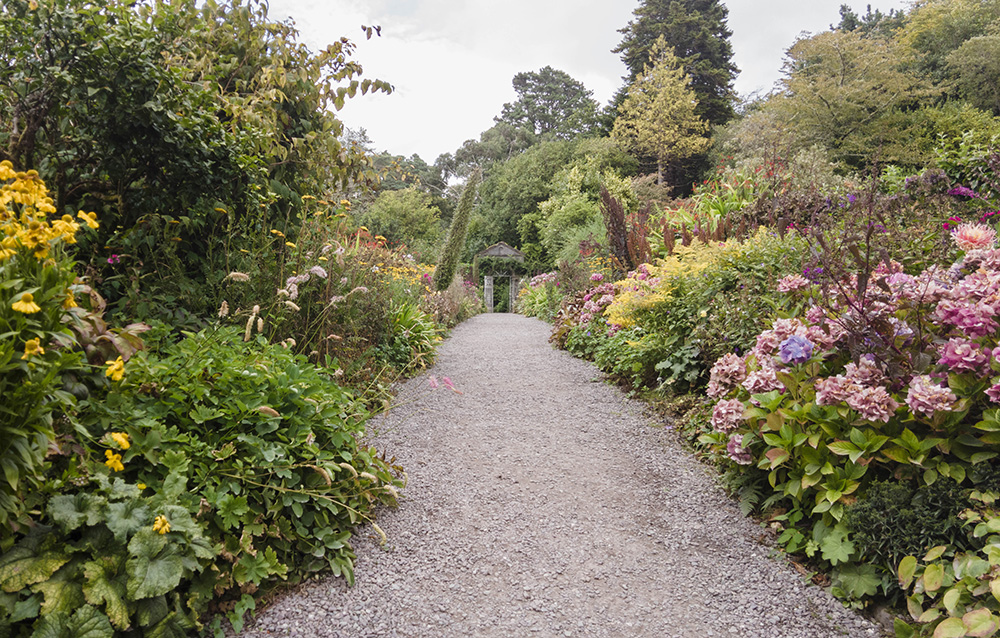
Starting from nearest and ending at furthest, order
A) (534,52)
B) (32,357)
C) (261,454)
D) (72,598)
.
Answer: (32,357)
(72,598)
(261,454)
(534,52)

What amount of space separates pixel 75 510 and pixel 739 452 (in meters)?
2.63

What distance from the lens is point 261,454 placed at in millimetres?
1958

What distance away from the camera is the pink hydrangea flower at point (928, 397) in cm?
182

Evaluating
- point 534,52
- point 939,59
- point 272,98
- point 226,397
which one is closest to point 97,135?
Result: point 272,98

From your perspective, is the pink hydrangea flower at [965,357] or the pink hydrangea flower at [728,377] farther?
the pink hydrangea flower at [728,377]

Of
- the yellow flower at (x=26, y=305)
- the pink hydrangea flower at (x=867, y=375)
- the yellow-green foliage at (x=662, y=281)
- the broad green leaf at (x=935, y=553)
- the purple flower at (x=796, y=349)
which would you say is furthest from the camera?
the yellow-green foliage at (x=662, y=281)

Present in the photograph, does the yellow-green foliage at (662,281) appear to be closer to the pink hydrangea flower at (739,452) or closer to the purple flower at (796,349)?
the purple flower at (796,349)

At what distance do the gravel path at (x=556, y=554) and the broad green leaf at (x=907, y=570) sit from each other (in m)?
0.20

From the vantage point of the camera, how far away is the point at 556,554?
2.28 meters

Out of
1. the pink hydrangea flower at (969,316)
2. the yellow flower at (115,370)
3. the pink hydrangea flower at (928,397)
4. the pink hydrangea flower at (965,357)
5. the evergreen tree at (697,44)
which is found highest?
the evergreen tree at (697,44)

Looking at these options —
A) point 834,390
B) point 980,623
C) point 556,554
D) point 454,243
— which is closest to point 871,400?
point 834,390

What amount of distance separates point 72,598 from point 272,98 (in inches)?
96.8

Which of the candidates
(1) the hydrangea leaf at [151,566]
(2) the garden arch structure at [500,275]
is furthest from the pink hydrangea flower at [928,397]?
(2) the garden arch structure at [500,275]

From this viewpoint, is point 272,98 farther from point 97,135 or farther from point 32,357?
point 32,357
